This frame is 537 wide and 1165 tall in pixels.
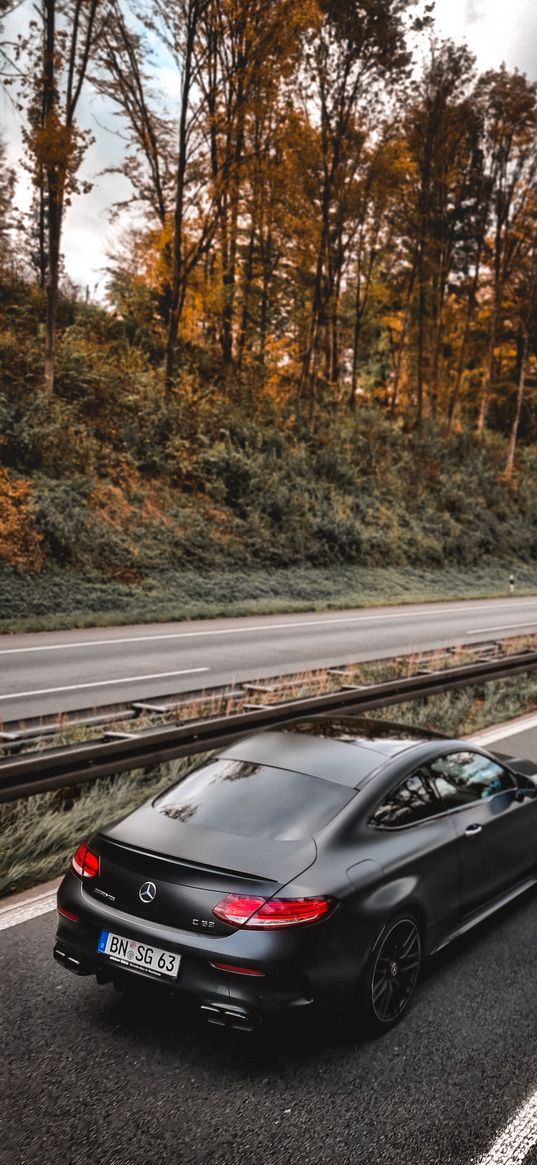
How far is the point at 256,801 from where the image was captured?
4.21 meters

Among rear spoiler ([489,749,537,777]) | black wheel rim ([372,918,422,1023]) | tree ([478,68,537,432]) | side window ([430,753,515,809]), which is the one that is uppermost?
tree ([478,68,537,432])

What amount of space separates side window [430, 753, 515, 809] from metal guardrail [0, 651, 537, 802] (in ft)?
3.05

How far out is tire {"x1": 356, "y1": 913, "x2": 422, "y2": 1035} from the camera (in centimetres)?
385

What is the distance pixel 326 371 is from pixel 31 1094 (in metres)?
39.0

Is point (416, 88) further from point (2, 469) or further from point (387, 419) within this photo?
point (2, 469)

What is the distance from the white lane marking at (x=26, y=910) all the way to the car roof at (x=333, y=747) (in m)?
1.42

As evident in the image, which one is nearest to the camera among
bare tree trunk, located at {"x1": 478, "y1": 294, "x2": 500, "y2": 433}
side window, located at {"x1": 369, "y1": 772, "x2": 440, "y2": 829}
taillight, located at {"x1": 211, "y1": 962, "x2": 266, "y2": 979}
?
taillight, located at {"x1": 211, "y1": 962, "x2": 266, "y2": 979}

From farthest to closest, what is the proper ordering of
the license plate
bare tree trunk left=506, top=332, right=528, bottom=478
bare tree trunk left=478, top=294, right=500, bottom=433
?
bare tree trunk left=506, top=332, right=528, bottom=478, bare tree trunk left=478, top=294, right=500, bottom=433, the license plate

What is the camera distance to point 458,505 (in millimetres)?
37250

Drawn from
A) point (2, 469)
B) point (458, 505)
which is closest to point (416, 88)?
point (458, 505)

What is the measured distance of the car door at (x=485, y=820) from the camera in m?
4.77

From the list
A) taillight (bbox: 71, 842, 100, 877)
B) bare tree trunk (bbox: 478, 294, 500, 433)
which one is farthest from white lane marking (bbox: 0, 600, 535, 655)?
bare tree trunk (bbox: 478, 294, 500, 433)

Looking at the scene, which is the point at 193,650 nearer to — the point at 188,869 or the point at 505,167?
the point at 188,869

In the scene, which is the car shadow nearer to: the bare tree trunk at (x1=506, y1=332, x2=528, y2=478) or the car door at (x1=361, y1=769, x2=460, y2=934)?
the car door at (x1=361, y1=769, x2=460, y2=934)
